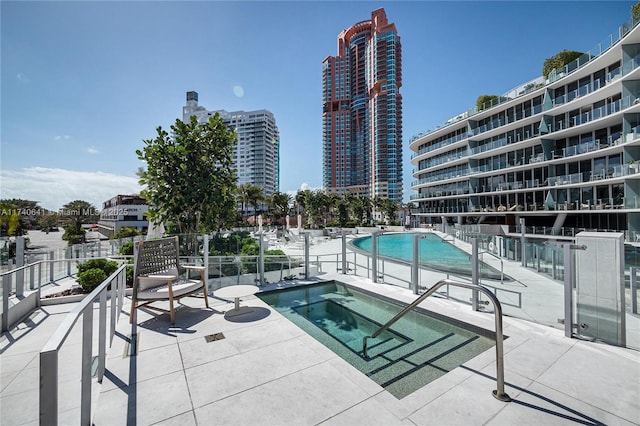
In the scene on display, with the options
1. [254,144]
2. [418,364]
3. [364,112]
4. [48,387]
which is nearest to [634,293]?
[418,364]

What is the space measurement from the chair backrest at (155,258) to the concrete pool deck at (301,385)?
1075mm

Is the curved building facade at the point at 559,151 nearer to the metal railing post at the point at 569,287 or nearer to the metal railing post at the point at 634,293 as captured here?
the metal railing post at the point at 634,293

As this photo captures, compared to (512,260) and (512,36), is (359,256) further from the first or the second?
(512,36)

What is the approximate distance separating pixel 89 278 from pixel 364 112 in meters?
113

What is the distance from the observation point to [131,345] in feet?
12.5

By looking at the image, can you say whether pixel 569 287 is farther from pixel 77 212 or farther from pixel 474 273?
pixel 77 212

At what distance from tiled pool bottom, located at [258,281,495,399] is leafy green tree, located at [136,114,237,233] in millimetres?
5086

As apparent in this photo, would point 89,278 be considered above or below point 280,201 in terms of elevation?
below

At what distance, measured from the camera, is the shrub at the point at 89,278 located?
694 centimetres

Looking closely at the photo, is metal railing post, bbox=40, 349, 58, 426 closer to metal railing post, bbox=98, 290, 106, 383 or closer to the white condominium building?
metal railing post, bbox=98, 290, 106, 383

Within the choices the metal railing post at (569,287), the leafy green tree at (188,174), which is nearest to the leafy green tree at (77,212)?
the leafy green tree at (188,174)

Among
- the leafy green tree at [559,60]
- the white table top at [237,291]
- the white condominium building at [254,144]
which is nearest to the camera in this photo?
the white table top at [237,291]

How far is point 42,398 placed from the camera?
4.35 ft

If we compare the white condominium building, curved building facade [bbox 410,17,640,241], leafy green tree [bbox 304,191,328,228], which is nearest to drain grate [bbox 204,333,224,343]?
curved building facade [bbox 410,17,640,241]
